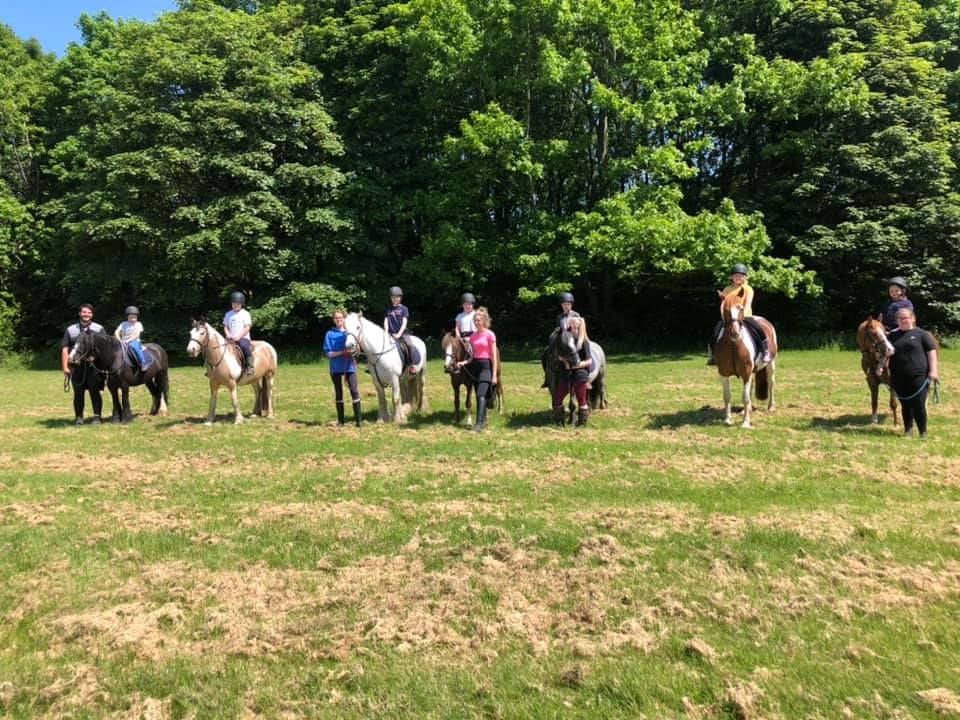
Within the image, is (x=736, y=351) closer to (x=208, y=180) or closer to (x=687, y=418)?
(x=687, y=418)

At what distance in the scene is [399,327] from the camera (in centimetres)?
1252

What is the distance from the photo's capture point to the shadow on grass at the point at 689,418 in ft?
36.2

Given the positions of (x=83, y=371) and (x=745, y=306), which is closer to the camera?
(x=745, y=306)

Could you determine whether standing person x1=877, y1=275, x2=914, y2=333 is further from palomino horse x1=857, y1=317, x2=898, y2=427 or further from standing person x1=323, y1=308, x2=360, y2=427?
standing person x1=323, y1=308, x2=360, y2=427

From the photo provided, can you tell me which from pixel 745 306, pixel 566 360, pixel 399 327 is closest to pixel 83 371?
pixel 399 327

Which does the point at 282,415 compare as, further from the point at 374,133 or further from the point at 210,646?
the point at 374,133

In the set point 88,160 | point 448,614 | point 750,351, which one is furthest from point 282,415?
point 88,160

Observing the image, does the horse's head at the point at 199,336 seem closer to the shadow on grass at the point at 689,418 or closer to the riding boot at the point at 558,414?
the riding boot at the point at 558,414

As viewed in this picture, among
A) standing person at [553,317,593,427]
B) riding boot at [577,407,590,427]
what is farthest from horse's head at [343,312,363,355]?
riding boot at [577,407,590,427]

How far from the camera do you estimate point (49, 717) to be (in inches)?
133

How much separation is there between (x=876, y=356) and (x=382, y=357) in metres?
8.09

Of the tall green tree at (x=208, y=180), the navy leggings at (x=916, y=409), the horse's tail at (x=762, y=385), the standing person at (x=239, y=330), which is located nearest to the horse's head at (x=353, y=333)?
the standing person at (x=239, y=330)

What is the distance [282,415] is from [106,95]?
25229 millimetres

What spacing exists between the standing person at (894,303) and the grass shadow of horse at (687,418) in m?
2.95
